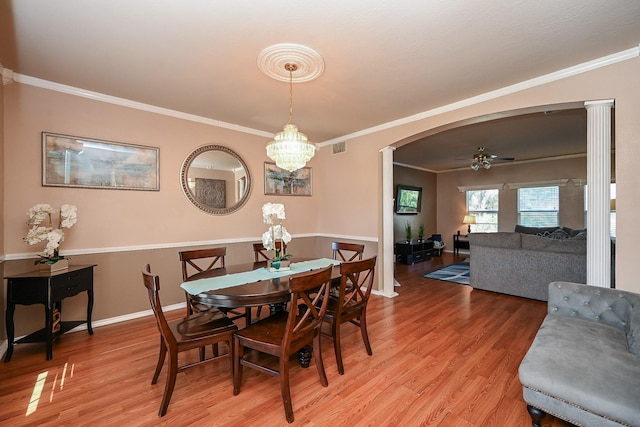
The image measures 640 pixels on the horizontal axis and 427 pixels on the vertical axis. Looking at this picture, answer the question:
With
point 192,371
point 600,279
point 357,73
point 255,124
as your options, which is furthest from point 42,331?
point 600,279

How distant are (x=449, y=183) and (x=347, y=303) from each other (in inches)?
303

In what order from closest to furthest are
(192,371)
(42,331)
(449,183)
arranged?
(192,371) < (42,331) < (449,183)

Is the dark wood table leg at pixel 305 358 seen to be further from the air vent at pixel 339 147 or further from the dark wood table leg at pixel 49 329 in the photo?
the air vent at pixel 339 147

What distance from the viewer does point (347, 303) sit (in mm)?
2488

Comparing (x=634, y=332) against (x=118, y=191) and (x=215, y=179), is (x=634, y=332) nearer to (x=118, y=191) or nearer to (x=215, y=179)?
(x=215, y=179)

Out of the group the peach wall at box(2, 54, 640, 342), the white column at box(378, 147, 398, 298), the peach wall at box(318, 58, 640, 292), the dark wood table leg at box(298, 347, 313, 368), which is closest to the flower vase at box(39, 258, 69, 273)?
the peach wall at box(2, 54, 640, 342)

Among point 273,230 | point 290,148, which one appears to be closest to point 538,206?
point 290,148

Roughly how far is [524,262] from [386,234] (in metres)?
2.10

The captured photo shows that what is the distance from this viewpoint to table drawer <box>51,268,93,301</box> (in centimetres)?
252

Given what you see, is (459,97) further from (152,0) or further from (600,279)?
(152,0)

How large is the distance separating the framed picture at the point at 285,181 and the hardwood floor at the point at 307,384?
2607 mm

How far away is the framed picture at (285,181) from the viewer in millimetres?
4664

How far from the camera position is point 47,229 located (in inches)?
104

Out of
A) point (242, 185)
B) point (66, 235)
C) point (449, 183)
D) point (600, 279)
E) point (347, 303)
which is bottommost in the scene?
point (347, 303)
